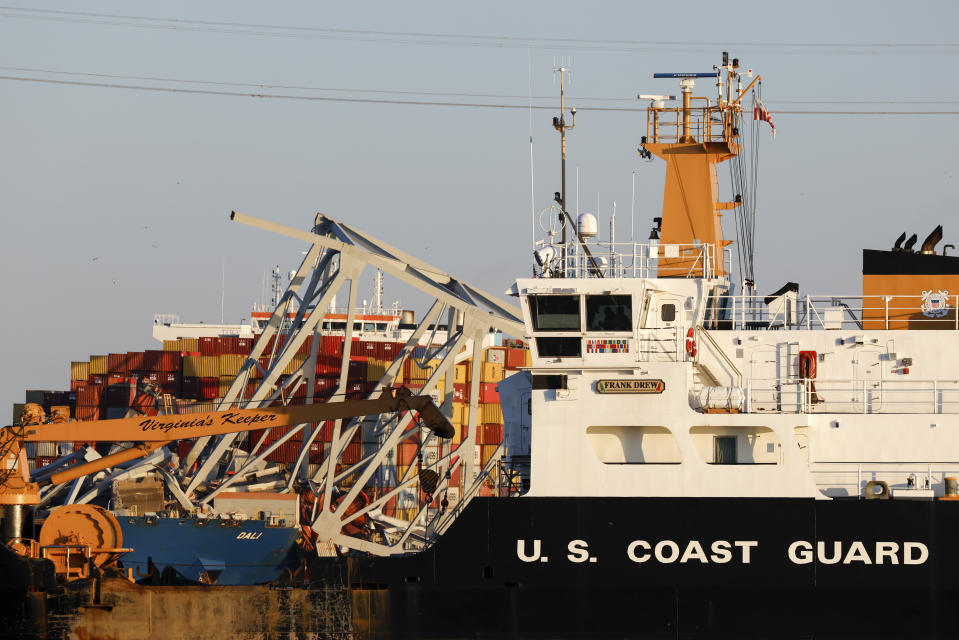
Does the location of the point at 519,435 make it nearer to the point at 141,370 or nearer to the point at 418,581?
the point at 418,581

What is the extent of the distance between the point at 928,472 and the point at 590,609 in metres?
6.57

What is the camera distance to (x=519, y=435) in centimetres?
2512

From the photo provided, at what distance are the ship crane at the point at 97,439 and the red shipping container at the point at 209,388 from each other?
84.2ft

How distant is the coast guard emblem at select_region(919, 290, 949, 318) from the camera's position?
21719 mm

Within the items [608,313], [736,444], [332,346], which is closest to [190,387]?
[332,346]

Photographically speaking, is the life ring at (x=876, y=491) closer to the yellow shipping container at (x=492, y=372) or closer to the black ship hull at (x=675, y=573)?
the black ship hull at (x=675, y=573)

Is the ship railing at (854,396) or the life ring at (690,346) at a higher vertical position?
the life ring at (690,346)

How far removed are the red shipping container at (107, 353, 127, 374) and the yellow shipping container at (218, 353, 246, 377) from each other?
14.1 feet

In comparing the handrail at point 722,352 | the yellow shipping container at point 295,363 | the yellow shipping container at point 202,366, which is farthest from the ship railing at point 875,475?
the yellow shipping container at point 202,366

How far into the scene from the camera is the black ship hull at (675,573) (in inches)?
751

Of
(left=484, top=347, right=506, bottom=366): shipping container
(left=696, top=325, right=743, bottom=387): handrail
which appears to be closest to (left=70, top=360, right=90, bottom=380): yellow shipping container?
(left=484, top=347, right=506, bottom=366): shipping container

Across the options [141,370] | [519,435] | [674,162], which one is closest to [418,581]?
[519,435]

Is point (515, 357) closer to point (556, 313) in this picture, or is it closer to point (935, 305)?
point (935, 305)

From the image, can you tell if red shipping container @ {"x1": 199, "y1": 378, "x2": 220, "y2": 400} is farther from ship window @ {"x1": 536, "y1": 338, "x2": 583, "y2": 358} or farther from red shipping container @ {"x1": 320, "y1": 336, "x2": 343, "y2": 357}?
ship window @ {"x1": 536, "y1": 338, "x2": 583, "y2": 358}
